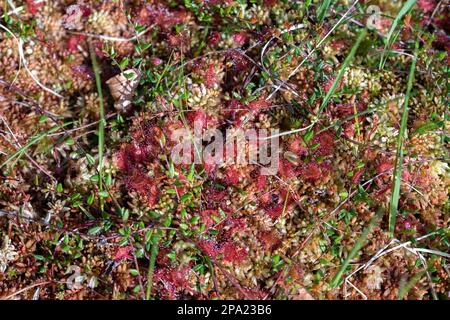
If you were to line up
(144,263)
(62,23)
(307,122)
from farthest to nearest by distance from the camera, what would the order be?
(62,23) → (307,122) → (144,263)

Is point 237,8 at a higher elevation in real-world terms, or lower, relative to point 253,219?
higher

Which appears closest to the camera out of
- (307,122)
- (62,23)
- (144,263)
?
(144,263)

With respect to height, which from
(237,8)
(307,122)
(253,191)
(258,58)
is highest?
(237,8)

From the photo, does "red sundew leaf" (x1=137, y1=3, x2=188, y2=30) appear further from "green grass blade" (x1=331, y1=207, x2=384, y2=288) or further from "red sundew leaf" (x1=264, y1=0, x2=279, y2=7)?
"green grass blade" (x1=331, y1=207, x2=384, y2=288)

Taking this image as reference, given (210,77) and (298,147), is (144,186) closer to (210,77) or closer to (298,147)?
(210,77)

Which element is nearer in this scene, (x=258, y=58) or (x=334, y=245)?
(x=334, y=245)

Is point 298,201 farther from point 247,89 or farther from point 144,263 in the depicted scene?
point 144,263

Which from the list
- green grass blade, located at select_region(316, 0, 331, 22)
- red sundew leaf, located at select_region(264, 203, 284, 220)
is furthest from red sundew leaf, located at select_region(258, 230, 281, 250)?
green grass blade, located at select_region(316, 0, 331, 22)

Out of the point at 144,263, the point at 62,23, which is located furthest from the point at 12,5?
the point at 144,263
